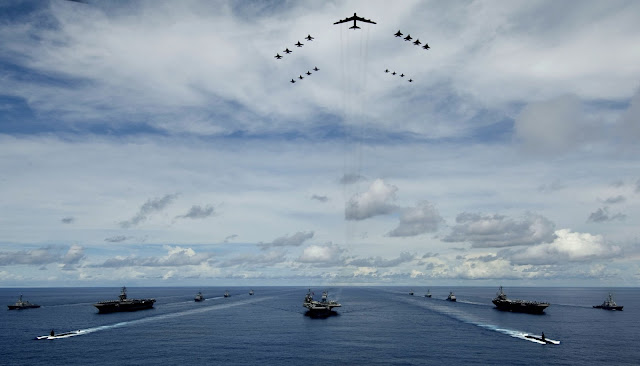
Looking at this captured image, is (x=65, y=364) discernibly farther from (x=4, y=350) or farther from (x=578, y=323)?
(x=578, y=323)

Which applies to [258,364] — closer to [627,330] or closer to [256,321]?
[256,321]

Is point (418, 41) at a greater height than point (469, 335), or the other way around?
point (418, 41)

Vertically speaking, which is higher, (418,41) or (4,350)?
(418,41)

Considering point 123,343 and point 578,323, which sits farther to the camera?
point 578,323

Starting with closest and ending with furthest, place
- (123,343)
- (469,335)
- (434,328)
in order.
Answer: (123,343)
(469,335)
(434,328)

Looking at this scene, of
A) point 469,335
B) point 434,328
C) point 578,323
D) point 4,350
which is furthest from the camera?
point 578,323

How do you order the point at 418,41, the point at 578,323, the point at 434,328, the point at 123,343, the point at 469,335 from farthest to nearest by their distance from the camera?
the point at 578,323
the point at 434,328
the point at 469,335
the point at 123,343
the point at 418,41

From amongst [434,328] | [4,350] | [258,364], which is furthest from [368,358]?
[4,350]

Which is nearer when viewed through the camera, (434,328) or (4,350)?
(4,350)

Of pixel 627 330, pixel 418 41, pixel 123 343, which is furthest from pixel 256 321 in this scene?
pixel 627 330
